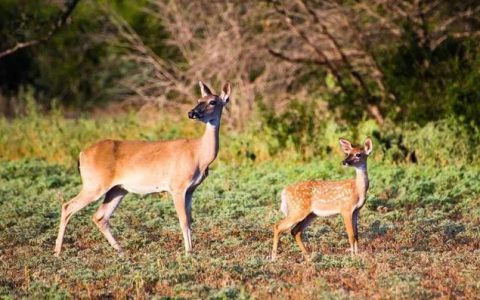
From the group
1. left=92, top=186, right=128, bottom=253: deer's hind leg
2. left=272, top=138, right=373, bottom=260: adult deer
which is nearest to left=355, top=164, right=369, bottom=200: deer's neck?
left=272, top=138, right=373, bottom=260: adult deer

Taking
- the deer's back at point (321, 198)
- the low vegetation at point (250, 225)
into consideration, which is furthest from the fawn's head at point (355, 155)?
the low vegetation at point (250, 225)

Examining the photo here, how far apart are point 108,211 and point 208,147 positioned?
1.32 m

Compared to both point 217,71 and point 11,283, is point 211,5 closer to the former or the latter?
point 217,71

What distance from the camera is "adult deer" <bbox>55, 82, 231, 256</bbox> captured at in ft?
38.5

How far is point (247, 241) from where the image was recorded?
1188 cm

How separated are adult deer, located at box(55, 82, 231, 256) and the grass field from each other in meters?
0.46

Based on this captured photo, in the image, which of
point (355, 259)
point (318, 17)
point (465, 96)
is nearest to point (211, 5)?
point (318, 17)

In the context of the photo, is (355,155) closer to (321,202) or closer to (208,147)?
(321,202)

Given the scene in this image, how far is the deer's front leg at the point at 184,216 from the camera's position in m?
11.3

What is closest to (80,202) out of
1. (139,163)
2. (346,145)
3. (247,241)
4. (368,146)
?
(139,163)

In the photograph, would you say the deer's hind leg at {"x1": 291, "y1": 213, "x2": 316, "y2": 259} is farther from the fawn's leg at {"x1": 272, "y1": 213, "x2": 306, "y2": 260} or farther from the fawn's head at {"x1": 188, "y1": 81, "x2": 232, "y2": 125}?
the fawn's head at {"x1": 188, "y1": 81, "x2": 232, "y2": 125}

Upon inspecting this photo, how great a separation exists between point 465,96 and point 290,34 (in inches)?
172

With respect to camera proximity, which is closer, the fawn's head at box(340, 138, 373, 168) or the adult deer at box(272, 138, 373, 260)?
the adult deer at box(272, 138, 373, 260)

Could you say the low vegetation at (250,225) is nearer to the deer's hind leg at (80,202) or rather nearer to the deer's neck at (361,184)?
the deer's hind leg at (80,202)
